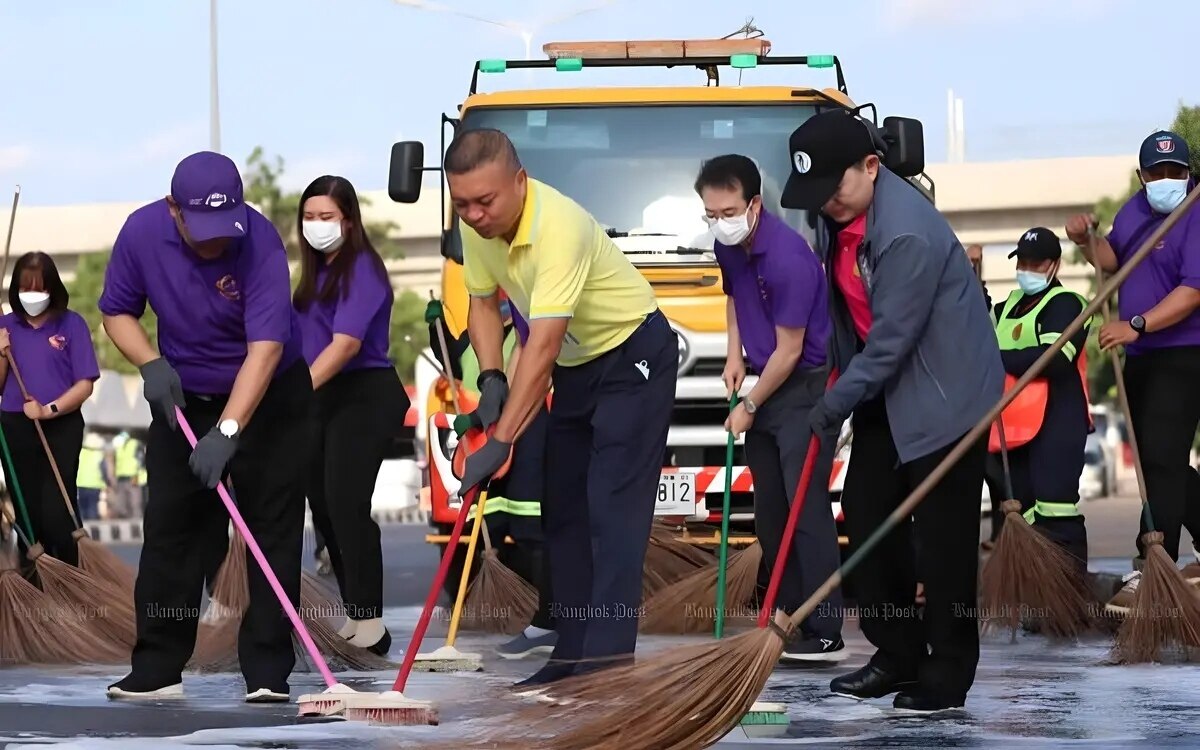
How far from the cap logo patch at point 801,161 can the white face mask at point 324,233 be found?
2.77 meters

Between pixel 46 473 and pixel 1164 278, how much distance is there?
4.92 meters

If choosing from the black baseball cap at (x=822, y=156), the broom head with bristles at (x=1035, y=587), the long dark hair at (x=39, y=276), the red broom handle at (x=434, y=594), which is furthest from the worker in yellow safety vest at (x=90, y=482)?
the black baseball cap at (x=822, y=156)

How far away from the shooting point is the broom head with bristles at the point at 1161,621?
8133 mm

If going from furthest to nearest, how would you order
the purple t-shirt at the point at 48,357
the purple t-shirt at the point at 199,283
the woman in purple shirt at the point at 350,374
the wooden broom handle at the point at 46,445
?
1. the purple t-shirt at the point at 48,357
2. the wooden broom handle at the point at 46,445
3. the woman in purple shirt at the point at 350,374
4. the purple t-shirt at the point at 199,283

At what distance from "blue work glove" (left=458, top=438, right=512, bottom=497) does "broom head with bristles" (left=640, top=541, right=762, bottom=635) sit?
2969 millimetres

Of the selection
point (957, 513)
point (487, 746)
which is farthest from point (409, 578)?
point (487, 746)

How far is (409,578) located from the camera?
14406 millimetres

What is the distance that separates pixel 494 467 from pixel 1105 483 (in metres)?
32.2

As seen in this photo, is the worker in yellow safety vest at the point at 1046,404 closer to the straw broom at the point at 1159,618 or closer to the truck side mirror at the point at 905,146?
the truck side mirror at the point at 905,146

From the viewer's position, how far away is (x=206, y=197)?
667 centimetres

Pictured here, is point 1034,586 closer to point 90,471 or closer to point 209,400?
point 209,400

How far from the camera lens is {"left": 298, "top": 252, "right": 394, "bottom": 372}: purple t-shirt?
881 cm

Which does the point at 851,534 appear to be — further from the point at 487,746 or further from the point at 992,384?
the point at 487,746

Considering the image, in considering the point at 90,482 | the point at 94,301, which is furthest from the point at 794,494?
the point at 94,301
